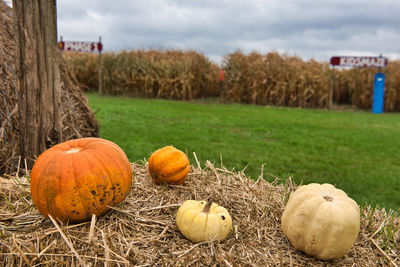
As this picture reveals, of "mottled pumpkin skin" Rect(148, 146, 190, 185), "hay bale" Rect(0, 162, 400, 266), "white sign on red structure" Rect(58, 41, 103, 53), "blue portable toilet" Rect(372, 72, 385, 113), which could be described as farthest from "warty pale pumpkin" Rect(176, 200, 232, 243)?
"white sign on red structure" Rect(58, 41, 103, 53)

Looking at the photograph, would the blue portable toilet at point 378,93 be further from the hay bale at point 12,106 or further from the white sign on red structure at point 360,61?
the hay bale at point 12,106

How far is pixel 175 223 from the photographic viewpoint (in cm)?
259

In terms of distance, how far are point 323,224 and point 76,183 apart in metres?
1.64

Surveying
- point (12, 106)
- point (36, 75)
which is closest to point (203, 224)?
point (36, 75)

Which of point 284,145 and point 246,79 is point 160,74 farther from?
point 284,145

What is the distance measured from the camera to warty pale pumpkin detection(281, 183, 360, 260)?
7.25 feet

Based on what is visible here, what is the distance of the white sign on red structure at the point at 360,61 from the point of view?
15.5 metres

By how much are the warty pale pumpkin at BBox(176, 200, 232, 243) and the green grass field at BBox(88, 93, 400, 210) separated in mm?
1353

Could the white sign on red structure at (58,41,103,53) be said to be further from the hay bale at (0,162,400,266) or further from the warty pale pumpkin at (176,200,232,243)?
the warty pale pumpkin at (176,200,232,243)

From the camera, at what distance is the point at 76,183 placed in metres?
2.40

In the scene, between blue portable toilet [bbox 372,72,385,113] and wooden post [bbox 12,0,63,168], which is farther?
blue portable toilet [bbox 372,72,385,113]

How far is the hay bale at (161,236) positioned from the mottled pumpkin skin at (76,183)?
0.10m

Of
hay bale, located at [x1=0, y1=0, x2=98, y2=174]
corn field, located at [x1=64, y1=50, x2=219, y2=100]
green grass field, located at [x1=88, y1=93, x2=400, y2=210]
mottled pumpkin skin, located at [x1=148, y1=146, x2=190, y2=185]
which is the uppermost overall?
corn field, located at [x1=64, y1=50, x2=219, y2=100]

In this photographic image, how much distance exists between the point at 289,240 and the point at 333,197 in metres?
0.42
